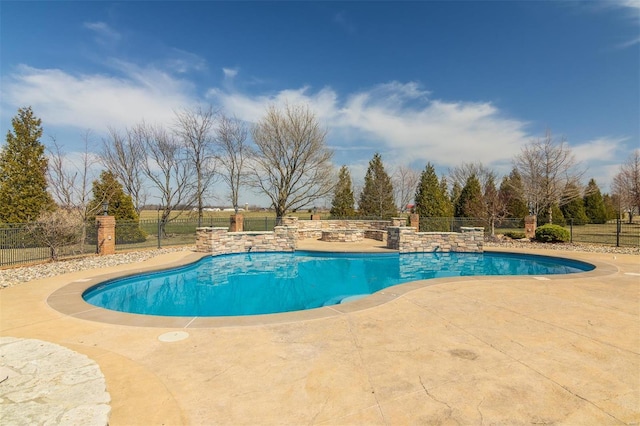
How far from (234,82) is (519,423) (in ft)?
59.8

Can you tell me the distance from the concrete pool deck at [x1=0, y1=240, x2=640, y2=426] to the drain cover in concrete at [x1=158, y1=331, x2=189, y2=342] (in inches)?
1.7

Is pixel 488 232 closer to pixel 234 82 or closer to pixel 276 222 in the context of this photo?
pixel 276 222

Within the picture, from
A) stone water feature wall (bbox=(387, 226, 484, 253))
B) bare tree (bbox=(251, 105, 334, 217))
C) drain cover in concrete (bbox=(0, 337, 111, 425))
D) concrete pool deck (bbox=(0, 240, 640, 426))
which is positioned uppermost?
bare tree (bbox=(251, 105, 334, 217))

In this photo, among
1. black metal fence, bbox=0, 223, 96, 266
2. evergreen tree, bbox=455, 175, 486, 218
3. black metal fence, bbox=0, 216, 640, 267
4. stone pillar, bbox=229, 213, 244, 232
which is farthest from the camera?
evergreen tree, bbox=455, 175, 486, 218

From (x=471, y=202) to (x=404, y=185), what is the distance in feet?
47.7

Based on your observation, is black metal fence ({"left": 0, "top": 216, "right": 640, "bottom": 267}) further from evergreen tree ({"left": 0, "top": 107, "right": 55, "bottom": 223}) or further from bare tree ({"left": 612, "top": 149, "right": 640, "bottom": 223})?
bare tree ({"left": 612, "top": 149, "right": 640, "bottom": 223})

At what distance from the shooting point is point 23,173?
52.4 ft

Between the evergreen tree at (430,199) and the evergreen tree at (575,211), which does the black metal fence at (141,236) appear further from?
the evergreen tree at (575,211)

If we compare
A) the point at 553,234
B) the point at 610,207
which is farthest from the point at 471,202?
the point at 610,207

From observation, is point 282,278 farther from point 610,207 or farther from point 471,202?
point 610,207

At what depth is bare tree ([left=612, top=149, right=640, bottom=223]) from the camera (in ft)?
100

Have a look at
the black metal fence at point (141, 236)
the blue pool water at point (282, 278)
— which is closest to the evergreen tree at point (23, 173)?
the black metal fence at point (141, 236)

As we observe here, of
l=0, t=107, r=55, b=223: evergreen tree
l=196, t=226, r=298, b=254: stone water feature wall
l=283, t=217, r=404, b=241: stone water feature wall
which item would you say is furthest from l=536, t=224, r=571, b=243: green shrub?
l=0, t=107, r=55, b=223: evergreen tree

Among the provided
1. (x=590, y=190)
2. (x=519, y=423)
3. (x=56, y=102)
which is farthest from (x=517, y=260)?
(x=590, y=190)
